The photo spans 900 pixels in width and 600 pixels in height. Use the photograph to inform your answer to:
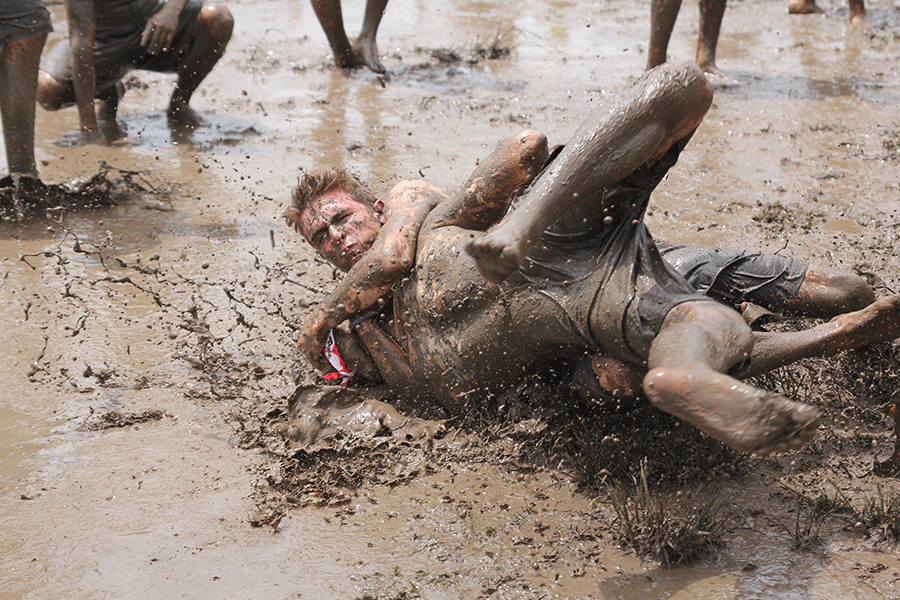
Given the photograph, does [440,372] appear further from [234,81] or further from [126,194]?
[234,81]

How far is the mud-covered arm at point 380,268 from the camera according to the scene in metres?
2.85

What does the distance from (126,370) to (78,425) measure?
16.0 inches

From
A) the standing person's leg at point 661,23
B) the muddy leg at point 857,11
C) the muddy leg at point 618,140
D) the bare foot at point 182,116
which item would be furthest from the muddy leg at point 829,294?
the muddy leg at point 857,11

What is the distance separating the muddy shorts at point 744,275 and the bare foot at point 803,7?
719 cm

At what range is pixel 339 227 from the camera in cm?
311

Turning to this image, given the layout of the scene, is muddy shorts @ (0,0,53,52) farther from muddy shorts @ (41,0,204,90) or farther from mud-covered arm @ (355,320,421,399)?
mud-covered arm @ (355,320,421,399)

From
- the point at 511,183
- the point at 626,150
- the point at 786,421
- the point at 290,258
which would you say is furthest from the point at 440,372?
the point at 290,258

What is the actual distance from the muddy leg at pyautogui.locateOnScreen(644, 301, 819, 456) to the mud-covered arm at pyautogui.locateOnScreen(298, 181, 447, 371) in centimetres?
106

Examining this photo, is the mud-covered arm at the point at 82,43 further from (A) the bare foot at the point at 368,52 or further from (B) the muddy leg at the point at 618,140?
(B) the muddy leg at the point at 618,140

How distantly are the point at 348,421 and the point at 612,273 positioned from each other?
123 centimetres

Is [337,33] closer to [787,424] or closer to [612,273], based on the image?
[612,273]

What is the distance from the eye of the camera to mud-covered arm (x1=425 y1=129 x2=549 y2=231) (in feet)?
8.46

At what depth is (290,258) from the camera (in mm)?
4242

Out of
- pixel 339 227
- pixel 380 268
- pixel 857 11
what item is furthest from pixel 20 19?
pixel 857 11
